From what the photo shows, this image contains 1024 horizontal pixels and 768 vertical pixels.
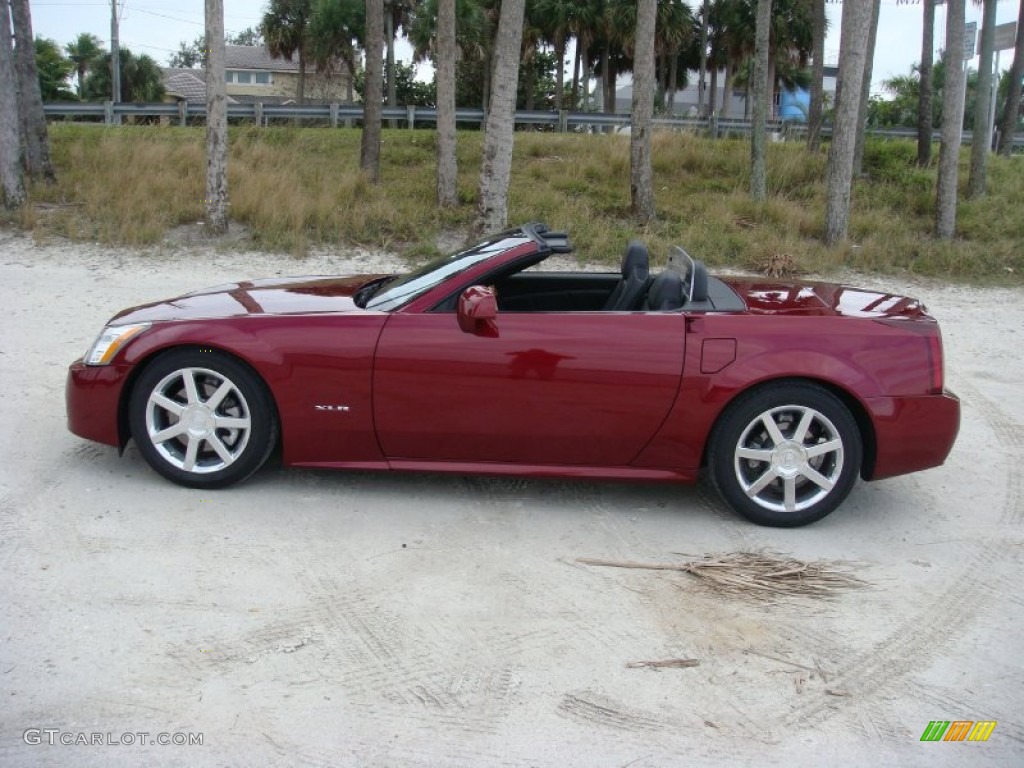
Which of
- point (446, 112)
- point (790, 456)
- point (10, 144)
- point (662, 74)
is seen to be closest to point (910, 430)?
point (790, 456)

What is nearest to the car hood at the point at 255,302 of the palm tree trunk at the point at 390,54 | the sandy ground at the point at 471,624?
the sandy ground at the point at 471,624

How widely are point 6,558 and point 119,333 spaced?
128 centimetres

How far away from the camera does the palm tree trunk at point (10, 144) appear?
12.9 meters

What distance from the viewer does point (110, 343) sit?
4.99 metres

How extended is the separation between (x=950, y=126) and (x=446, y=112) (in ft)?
24.4

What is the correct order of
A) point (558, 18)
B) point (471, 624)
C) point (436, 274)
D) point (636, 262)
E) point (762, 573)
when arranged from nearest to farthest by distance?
point (471, 624)
point (762, 573)
point (436, 274)
point (636, 262)
point (558, 18)

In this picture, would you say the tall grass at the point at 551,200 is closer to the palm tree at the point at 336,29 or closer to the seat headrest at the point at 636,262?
the seat headrest at the point at 636,262

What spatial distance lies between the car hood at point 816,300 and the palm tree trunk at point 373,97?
12.0 meters

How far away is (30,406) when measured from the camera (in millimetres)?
6293

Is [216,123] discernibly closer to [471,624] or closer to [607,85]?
[471,624]

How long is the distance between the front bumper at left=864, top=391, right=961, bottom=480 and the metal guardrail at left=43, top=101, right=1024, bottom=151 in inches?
701

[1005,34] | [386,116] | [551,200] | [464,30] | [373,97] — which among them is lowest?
[551,200]

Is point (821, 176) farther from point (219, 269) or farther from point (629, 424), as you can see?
point (629, 424)

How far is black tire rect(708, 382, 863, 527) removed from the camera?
4.76 m
